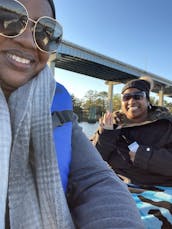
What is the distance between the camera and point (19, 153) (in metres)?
0.68

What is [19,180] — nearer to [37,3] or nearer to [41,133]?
[41,133]

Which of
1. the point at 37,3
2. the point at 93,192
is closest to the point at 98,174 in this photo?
the point at 93,192

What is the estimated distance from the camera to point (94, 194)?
71 cm

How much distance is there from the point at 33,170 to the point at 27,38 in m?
0.35

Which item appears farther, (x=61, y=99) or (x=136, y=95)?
(x=136, y=95)

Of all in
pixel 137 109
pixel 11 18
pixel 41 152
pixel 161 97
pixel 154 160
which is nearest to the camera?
pixel 41 152

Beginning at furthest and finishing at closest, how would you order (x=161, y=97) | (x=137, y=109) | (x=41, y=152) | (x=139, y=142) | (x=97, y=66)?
(x=161, y=97) → (x=97, y=66) → (x=137, y=109) → (x=139, y=142) → (x=41, y=152)

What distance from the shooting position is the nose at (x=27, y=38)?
82cm

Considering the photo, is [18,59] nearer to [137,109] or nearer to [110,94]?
[137,109]

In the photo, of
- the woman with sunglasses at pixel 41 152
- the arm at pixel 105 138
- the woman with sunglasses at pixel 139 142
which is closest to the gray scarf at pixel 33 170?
the woman with sunglasses at pixel 41 152

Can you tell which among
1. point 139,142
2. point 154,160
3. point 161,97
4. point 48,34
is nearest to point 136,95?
point 139,142

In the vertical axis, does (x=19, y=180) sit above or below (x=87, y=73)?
below

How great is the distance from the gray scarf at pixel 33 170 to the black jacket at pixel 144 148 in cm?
130

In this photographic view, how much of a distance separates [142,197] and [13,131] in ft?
3.70
